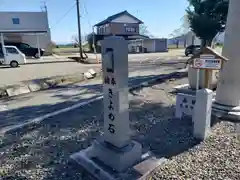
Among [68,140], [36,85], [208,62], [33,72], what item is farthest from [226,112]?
[33,72]

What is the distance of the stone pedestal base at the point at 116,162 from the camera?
112 inches

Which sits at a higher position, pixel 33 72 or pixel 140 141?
pixel 33 72

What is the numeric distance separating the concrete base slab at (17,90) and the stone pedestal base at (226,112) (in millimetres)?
6724

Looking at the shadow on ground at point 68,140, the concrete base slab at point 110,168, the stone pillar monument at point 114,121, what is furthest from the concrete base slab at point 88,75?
the stone pillar monument at point 114,121

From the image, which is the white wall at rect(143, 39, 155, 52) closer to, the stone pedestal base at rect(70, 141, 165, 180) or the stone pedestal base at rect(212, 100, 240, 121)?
the stone pedestal base at rect(212, 100, 240, 121)

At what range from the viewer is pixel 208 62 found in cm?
432

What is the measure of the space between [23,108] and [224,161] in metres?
5.39

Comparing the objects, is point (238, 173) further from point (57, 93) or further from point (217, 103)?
point (57, 93)

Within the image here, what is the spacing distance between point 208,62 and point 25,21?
866 inches

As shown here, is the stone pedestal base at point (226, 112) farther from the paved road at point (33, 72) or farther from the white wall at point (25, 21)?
the white wall at point (25, 21)

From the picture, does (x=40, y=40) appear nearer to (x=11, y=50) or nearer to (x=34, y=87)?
(x=11, y=50)

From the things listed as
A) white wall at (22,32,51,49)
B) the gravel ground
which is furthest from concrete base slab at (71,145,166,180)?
white wall at (22,32,51,49)

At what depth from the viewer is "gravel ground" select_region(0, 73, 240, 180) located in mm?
2957

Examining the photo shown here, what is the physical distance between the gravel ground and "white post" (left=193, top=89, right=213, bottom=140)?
0.57 ft
